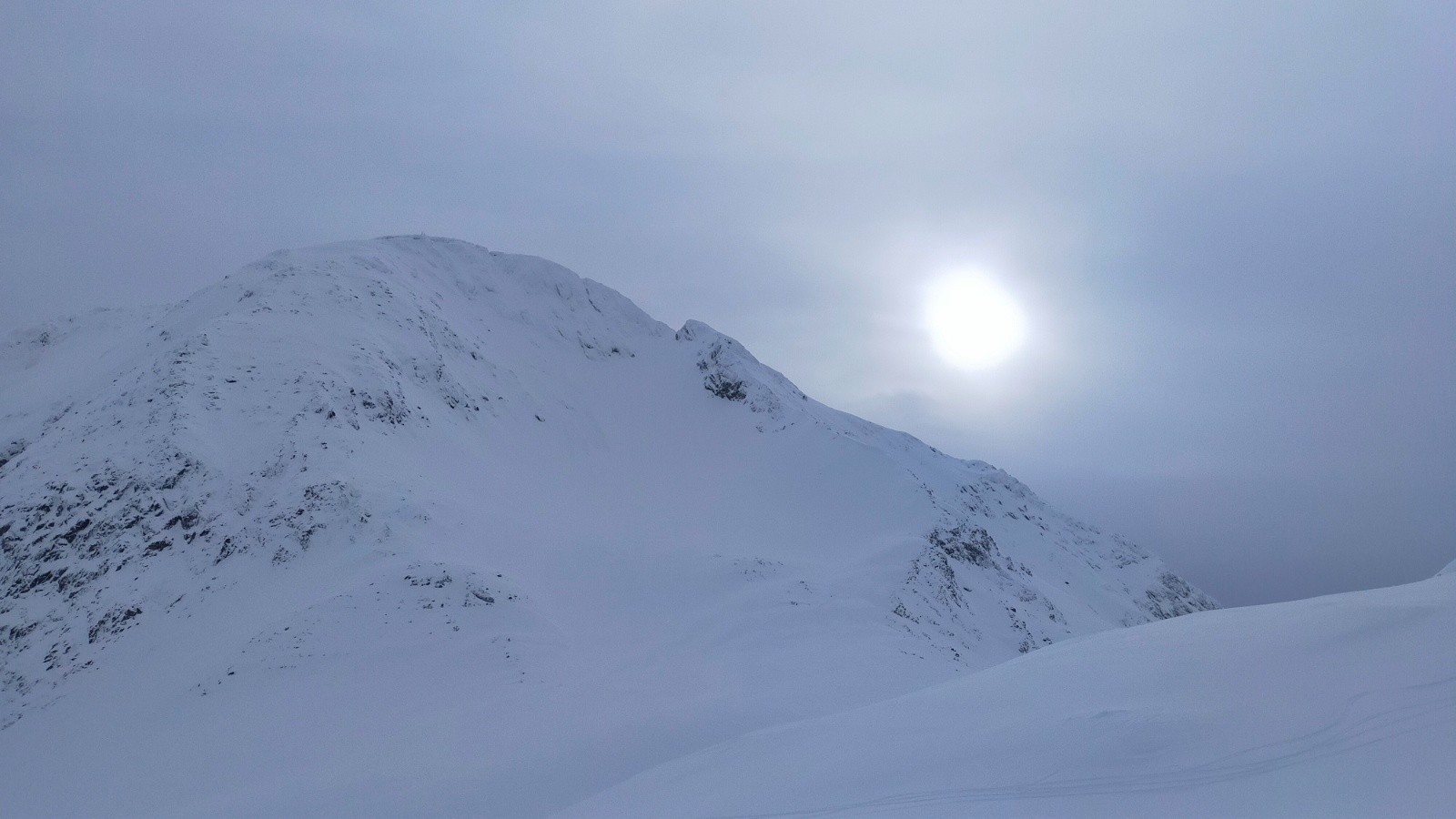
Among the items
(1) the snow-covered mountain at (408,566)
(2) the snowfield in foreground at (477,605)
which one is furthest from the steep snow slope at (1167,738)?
(1) the snow-covered mountain at (408,566)

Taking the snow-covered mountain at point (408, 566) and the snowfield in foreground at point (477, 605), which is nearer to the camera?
the snowfield in foreground at point (477, 605)

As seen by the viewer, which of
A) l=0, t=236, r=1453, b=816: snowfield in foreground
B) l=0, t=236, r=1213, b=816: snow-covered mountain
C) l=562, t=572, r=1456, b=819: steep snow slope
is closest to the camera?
l=562, t=572, r=1456, b=819: steep snow slope

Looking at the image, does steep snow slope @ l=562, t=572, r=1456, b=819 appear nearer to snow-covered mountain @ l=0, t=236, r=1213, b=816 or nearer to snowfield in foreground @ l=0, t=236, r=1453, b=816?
snowfield in foreground @ l=0, t=236, r=1453, b=816

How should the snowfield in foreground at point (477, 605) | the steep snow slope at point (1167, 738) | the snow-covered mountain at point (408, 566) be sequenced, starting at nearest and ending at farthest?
1. the steep snow slope at point (1167, 738)
2. the snowfield in foreground at point (477, 605)
3. the snow-covered mountain at point (408, 566)

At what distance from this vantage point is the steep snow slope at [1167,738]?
7.79 meters

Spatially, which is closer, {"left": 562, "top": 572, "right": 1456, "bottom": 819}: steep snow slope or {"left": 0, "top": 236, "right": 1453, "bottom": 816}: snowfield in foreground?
{"left": 562, "top": 572, "right": 1456, "bottom": 819}: steep snow slope

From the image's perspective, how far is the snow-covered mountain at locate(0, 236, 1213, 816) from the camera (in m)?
19.1

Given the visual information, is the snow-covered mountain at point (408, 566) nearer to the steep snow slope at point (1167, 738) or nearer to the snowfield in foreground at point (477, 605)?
the snowfield in foreground at point (477, 605)

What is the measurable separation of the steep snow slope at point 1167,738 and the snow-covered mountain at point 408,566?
823 centimetres

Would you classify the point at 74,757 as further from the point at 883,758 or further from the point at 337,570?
the point at 883,758

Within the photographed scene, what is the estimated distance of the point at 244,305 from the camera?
3662cm

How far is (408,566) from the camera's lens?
973 inches

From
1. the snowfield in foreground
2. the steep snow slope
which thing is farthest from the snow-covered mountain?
the steep snow slope

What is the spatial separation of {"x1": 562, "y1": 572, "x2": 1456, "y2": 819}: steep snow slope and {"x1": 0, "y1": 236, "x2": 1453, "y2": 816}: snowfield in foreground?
0.24ft
